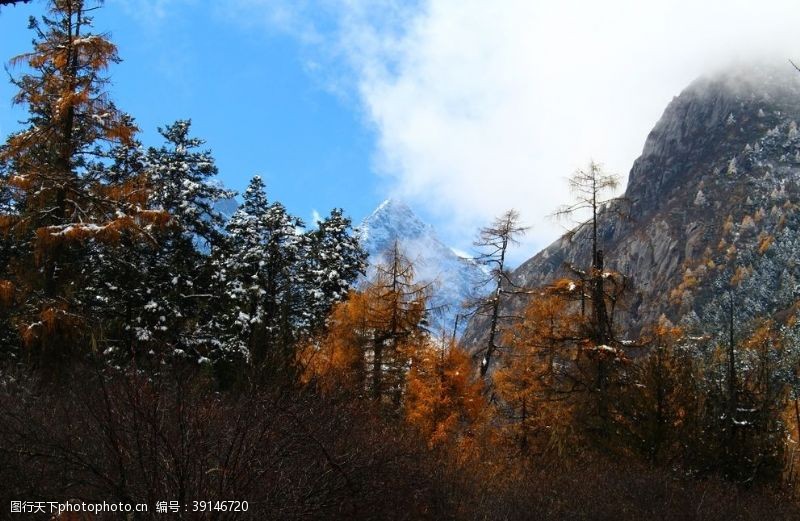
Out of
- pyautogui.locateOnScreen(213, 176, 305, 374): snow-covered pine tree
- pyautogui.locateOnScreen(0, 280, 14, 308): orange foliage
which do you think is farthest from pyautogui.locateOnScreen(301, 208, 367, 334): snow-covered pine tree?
pyautogui.locateOnScreen(0, 280, 14, 308): orange foliage

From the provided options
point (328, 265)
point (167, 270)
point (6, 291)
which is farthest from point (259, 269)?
point (6, 291)

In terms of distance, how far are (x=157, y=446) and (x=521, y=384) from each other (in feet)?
64.0

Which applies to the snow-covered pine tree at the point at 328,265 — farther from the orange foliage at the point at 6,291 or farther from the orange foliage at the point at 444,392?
the orange foliage at the point at 6,291

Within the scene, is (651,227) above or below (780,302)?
above

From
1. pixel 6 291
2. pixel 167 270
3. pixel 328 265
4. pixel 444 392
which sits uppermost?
pixel 328 265

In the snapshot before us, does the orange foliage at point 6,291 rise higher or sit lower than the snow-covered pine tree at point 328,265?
lower

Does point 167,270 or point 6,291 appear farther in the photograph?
point 167,270

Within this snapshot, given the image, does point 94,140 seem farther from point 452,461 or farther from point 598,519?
point 598,519

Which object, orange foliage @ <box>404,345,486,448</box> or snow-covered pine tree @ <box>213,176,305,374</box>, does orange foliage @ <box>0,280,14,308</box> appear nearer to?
snow-covered pine tree @ <box>213,176,305,374</box>

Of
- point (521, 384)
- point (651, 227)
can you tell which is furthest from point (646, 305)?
point (521, 384)

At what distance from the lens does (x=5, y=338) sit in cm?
1633

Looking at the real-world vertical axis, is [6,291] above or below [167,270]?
below

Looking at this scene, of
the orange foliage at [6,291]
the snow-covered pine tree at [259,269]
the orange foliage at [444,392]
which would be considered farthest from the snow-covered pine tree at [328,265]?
the orange foliage at [6,291]

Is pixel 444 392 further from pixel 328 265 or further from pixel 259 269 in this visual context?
pixel 328 265
